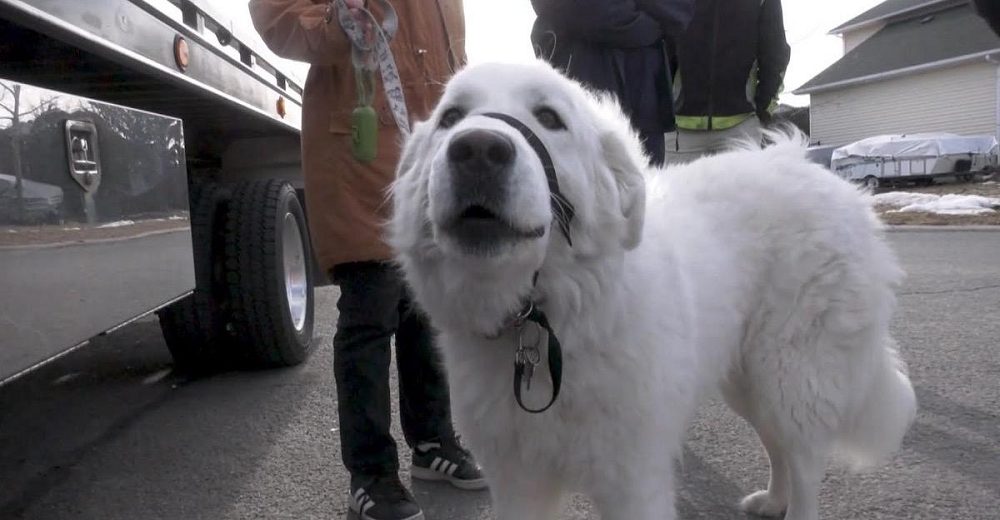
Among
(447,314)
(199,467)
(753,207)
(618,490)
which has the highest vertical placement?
(753,207)

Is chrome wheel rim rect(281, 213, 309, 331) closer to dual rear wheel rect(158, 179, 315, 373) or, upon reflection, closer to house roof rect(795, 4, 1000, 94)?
dual rear wheel rect(158, 179, 315, 373)

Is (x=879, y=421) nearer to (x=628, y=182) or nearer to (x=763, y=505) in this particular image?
(x=763, y=505)

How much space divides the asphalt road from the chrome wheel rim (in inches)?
12.5

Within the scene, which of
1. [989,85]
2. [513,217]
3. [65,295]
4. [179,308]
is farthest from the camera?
[989,85]

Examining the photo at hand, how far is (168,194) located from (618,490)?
7.33ft

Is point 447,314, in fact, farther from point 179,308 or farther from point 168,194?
point 179,308

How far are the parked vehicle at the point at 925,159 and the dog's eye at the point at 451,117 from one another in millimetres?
23866

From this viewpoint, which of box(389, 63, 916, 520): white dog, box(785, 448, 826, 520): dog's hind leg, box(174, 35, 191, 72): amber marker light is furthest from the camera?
box(174, 35, 191, 72): amber marker light

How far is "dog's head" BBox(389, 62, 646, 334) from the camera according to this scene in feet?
6.09

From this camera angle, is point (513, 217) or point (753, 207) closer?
point (513, 217)

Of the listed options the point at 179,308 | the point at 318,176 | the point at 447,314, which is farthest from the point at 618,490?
the point at 179,308

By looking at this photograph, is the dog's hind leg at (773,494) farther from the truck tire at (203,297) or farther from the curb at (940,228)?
the curb at (940,228)

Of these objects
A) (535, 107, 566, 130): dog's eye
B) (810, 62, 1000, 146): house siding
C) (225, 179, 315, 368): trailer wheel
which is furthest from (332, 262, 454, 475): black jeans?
(810, 62, 1000, 146): house siding

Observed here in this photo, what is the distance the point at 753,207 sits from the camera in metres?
2.79
